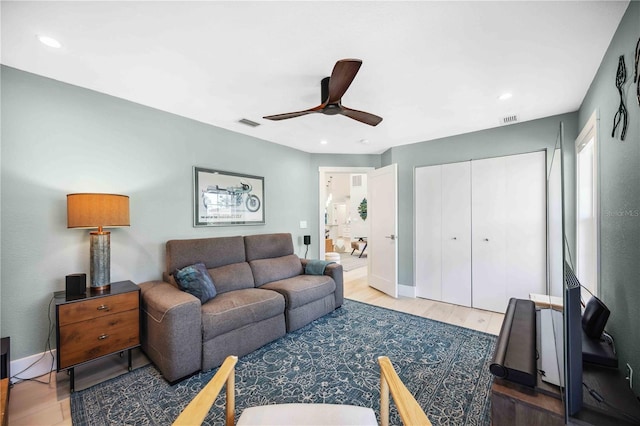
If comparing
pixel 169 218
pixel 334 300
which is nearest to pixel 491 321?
pixel 334 300

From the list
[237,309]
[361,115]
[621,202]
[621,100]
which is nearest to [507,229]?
[621,202]

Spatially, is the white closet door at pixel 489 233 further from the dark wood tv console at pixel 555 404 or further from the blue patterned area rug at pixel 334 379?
the dark wood tv console at pixel 555 404

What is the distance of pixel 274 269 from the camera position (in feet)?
11.3

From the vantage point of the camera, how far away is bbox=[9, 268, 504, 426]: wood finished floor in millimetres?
1714

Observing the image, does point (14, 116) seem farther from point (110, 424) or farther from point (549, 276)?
point (549, 276)

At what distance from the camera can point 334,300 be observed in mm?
3480

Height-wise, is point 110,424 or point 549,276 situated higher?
point 549,276

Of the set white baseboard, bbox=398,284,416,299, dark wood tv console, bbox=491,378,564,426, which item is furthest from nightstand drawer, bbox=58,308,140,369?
white baseboard, bbox=398,284,416,299

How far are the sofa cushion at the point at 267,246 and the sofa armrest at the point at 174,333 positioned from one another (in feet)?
3.98

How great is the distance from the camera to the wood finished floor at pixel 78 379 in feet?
5.62

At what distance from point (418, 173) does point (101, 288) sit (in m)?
4.06

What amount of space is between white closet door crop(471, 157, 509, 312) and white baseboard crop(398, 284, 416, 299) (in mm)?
827

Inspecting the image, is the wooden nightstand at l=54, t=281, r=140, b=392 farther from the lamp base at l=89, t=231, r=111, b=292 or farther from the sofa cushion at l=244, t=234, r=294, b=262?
the sofa cushion at l=244, t=234, r=294, b=262

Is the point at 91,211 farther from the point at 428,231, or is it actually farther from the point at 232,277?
the point at 428,231
